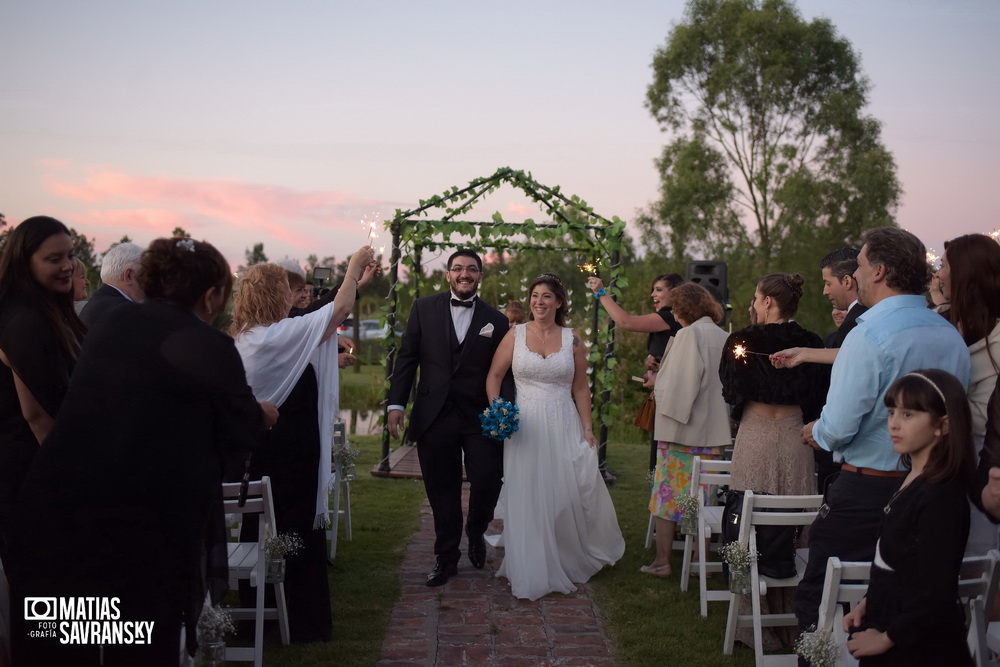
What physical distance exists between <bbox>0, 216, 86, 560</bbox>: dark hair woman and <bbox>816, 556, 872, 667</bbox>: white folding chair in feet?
9.69

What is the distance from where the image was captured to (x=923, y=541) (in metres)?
2.94

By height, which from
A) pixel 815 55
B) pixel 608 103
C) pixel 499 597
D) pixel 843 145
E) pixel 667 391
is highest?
pixel 815 55

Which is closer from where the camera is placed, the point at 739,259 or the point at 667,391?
the point at 667,391

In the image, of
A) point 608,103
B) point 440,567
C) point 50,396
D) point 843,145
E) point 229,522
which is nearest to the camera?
point 50,396

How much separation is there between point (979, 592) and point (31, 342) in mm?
3630

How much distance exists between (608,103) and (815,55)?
18.7 m

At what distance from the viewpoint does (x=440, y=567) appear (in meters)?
6.19

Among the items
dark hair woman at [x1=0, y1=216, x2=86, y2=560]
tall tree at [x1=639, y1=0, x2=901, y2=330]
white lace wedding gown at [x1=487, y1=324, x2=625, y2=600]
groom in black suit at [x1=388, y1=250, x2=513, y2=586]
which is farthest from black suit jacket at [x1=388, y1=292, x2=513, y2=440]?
tall tree at [x1=639, y1=0, x2=901, y2=330]

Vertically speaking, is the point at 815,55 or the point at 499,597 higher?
the point at 815,55

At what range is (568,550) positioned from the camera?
6281 millimetres

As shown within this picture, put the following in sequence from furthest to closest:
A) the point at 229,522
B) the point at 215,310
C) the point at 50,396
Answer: the point at 229,522 → the point at 50,396 → the point at 215,310

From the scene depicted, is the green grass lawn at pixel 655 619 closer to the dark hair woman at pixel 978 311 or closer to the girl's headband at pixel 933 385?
the dark hair woman at pixel 978 311

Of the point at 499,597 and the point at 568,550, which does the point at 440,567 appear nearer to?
the point at 499,597

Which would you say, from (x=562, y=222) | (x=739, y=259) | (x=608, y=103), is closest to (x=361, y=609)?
(x=562, y=222)
